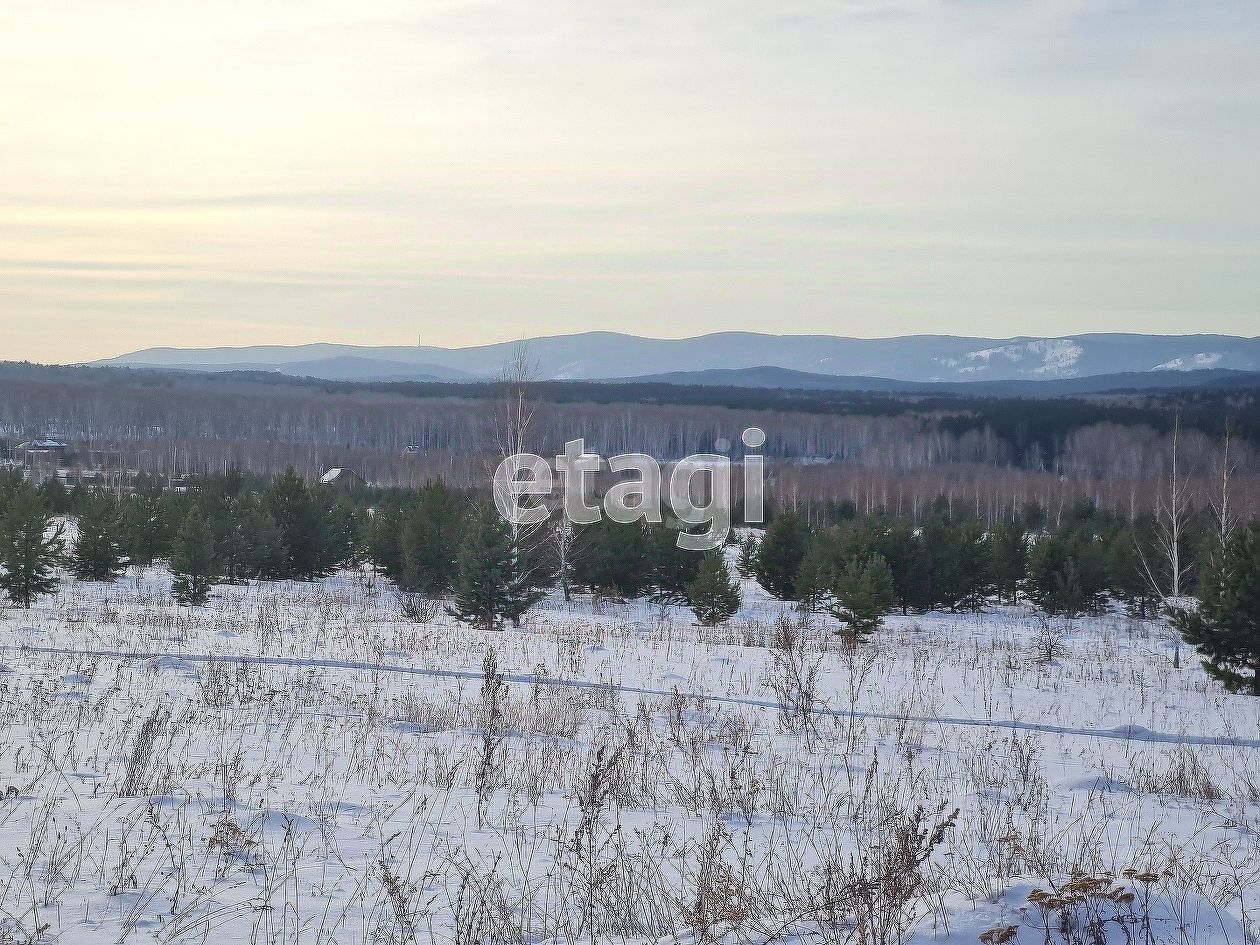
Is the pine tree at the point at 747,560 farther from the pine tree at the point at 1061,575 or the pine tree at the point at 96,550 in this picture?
the pine tree at the point at 96,550

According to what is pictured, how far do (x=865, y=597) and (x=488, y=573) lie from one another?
27.7 feet

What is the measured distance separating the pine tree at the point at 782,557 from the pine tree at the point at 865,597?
1381cm

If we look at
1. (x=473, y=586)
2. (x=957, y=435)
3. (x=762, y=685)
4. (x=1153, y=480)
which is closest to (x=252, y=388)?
(x=957, y=435)

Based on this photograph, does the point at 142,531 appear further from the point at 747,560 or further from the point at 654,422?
the point at 654,422

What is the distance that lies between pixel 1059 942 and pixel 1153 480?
9551 centimetres

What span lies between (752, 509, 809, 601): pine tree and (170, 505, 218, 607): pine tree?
19986 millimetres

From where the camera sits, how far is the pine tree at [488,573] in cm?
2316

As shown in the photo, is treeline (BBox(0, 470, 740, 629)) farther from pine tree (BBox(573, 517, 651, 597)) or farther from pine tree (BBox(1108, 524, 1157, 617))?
pine tree (BBox(1108, 524, 1157, 617))

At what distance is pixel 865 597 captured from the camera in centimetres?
2241

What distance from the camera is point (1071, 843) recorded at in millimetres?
6012

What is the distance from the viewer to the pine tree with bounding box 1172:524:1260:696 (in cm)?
1620

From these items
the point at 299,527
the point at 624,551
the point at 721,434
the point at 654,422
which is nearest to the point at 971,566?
the point at 624,551

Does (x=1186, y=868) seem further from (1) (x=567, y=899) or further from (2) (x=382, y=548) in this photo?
(2) (x=382, y=548)

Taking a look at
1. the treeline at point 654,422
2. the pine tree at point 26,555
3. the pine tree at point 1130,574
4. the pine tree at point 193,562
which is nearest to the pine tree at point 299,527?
the pine tree at point 193,562
